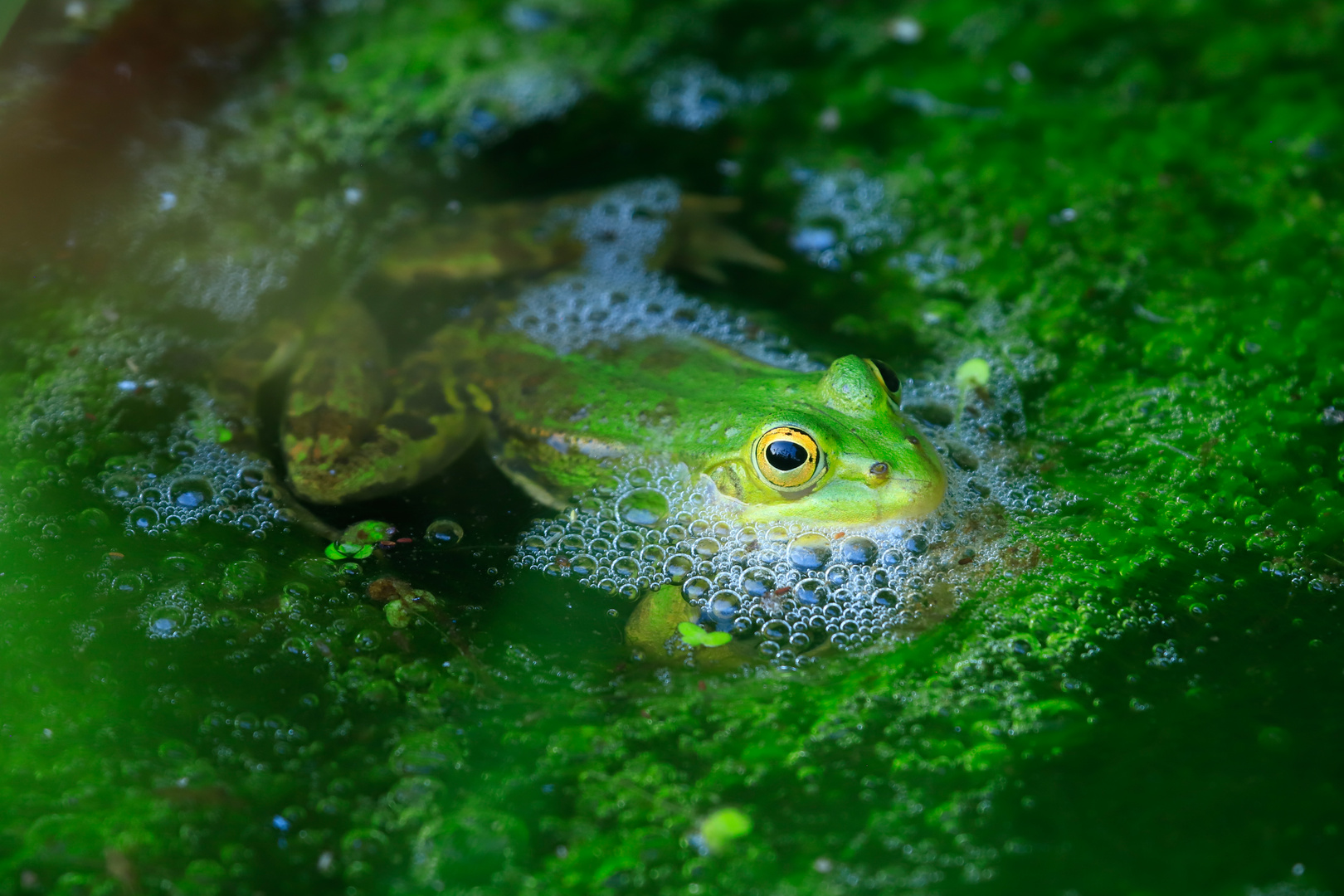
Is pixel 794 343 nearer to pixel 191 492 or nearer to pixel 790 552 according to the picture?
pixel 790 552

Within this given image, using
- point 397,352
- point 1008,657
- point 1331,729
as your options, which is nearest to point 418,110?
point 397,352

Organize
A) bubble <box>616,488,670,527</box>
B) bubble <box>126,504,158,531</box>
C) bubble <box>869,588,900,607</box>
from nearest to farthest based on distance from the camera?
1. bubble <box>869,588,900,607</box>
2. bubble <box>126,504,158,531</box>
3. bubble <box>616,488,670,527</box>

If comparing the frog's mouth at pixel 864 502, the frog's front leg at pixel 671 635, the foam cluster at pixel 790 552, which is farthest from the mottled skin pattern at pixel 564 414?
the frog's front leg at pixel 671 635

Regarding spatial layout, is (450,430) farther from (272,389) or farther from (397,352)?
(272,389)

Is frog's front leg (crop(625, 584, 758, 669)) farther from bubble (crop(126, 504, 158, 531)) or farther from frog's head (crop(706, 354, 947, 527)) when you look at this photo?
bubble (crop(126, 504, 158, 531))

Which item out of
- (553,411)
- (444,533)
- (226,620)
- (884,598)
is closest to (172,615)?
(226,620)

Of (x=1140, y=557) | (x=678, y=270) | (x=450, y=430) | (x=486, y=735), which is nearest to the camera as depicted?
(x=486, y=735)

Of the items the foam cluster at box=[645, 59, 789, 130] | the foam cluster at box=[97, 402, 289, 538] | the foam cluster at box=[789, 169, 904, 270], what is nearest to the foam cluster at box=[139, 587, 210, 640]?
the foam cluster at box=[97, 402, 289, 538]
